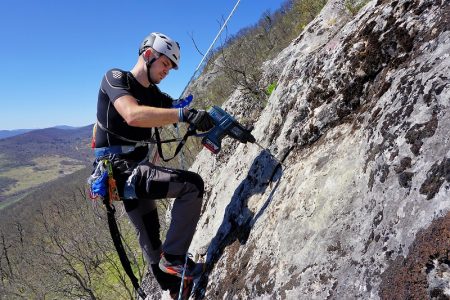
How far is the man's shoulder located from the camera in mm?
4090

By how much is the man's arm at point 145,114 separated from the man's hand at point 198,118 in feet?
0.38

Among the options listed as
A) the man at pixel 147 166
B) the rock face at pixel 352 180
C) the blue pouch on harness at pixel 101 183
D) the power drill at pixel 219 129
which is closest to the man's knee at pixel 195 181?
the man at pixel 147 166

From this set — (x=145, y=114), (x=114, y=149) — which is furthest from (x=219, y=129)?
(x=114, y=149)

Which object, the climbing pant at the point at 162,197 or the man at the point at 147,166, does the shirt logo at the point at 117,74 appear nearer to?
the man at the point at 147,166

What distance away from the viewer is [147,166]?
13.9 feet

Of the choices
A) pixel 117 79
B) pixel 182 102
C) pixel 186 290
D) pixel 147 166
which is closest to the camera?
pixel 117 79

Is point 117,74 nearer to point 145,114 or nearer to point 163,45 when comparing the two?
point 163,45

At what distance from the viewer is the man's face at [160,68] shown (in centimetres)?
437

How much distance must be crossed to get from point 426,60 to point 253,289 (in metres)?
2.41

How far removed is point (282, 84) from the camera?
5.28 meters

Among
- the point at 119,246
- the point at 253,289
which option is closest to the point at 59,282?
the point at 119,246

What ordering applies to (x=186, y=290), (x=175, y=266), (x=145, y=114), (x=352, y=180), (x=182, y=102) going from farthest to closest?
(x=182, y=102) < (x=186, y=290) < (x=175, y=266) < (x=145, y=114) < (x=352, y=180)

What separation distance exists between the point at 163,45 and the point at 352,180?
2682 mm

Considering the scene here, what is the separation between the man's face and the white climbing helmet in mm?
68
